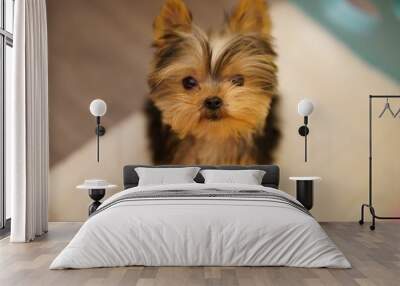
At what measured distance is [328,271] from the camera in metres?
4.50

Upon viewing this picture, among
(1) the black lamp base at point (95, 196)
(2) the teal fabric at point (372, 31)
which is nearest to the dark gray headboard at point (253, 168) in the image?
(1) the black lamp base at point (95, 196)

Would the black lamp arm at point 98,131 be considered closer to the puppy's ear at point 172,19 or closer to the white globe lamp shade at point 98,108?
the white globe lamp shade at point 98,108

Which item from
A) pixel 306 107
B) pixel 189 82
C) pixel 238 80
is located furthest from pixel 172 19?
pixel 306 107

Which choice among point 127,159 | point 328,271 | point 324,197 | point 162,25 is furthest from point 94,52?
point 328,271

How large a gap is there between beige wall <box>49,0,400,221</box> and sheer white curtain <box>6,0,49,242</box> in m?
1.16

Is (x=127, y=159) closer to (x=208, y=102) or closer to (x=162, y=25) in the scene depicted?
(x=208, y=102)

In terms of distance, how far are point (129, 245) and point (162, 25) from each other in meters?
3.78

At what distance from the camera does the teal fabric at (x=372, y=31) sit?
25.0 feet

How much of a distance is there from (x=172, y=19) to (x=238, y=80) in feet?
3.81

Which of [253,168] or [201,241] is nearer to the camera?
[201,241]

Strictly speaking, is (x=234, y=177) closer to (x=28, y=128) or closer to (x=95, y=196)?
(x=95, y=196)

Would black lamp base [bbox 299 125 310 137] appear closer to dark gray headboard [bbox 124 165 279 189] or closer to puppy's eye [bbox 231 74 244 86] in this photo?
dark gray headboard [bbox 124 165 279 189]

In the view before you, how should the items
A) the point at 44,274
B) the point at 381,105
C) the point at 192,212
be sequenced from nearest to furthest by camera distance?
the point at 44,274
the point at 192,212
the point at 381,105

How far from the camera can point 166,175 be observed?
7000mm
